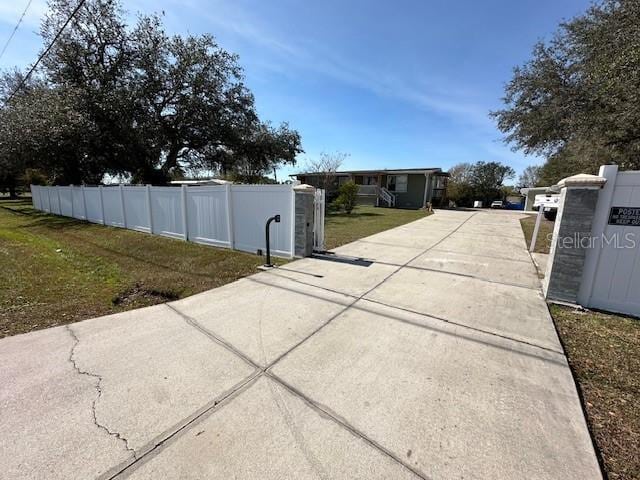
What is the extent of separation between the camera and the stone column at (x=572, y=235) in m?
3.84

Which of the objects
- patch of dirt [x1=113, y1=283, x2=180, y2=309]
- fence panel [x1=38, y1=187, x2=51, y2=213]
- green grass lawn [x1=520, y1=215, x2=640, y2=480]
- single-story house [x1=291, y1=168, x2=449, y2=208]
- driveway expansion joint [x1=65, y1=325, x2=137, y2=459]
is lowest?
patch of dirt [x1=113, y1=283, x2=180, y2=309]

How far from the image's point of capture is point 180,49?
617 inches

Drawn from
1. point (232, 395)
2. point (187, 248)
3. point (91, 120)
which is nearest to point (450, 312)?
point (232, 395)

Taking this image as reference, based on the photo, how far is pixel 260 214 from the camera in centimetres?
679

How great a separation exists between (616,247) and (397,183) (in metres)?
26.8

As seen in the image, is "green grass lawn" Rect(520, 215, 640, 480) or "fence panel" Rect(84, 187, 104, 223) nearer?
"green grass lawn" Rect(520, 215, 640, 480)

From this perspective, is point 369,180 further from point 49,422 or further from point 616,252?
point 49,422

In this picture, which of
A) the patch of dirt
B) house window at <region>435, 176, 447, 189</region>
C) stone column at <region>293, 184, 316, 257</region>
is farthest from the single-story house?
the patch of dirt

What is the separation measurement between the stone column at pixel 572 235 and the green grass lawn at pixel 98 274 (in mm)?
5029

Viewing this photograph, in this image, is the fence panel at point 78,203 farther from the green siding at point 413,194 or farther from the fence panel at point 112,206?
the green siding at point 413,194

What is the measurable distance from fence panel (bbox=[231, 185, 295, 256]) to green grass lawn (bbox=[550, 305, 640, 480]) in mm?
4958

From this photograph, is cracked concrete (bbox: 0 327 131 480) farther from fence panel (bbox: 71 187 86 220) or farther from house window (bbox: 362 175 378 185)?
house window (bbox: 362 175 378 185)

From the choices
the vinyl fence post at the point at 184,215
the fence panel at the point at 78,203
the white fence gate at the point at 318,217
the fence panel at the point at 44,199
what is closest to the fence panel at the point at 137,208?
the vinyl fence post at the point at 184,215

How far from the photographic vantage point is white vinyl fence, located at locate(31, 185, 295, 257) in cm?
659
